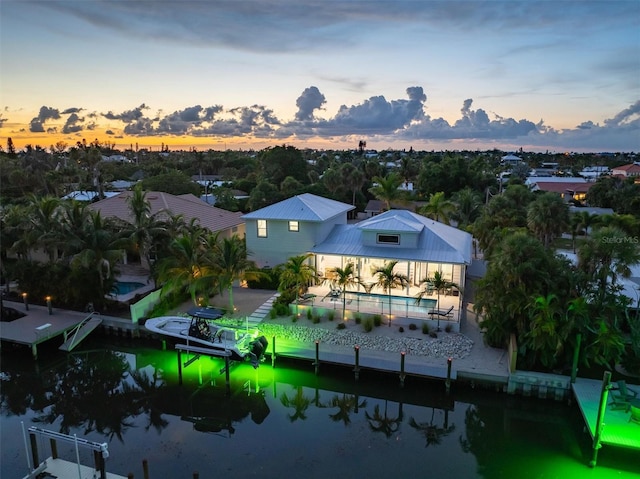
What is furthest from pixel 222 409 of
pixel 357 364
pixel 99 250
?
pixel 99 250

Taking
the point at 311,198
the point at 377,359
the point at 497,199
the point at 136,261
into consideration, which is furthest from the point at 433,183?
the point at 377,359

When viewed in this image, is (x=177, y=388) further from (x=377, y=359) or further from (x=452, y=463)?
(x=452, y=463)

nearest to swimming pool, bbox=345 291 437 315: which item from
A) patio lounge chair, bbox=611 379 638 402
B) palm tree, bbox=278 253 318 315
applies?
palm tree, bbox=278 253 318 315

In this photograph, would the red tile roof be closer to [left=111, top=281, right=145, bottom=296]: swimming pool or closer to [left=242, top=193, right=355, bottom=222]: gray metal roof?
[left=111, top=281, right=145, bottom=296]: swimming pool

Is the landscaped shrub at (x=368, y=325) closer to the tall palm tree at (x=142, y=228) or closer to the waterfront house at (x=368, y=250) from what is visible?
the waterfront house at (x=368, y=250)

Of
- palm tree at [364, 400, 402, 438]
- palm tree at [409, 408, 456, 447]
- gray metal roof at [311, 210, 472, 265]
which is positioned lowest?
palm tree at [364, 400, 402, 438]

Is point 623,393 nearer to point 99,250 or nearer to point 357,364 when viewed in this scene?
point 357,364
